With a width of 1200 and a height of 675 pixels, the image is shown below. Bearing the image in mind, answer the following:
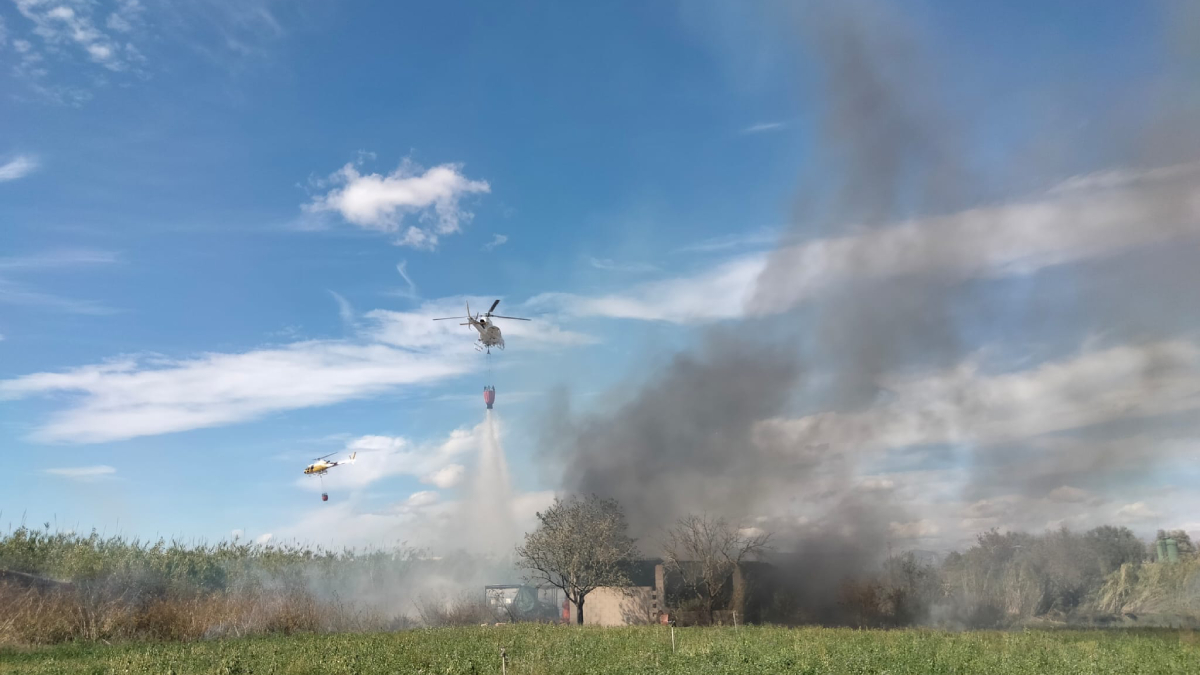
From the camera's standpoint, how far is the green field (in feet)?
105

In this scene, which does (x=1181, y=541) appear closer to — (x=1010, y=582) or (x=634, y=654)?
(x=1010, y=582)

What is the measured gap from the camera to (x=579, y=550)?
63562mm

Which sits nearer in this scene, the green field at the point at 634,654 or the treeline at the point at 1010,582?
the green field at the point at 634,654

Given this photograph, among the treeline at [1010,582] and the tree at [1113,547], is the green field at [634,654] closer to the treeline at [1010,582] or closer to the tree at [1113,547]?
the treeline at [1010,582]

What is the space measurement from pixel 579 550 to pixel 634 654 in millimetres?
27860

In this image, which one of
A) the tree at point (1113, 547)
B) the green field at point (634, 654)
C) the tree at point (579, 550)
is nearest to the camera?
the green field at point (634, 654)

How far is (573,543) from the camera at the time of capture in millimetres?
63750

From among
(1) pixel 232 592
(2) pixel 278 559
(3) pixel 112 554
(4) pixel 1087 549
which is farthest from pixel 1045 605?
(3) pixel 112 554

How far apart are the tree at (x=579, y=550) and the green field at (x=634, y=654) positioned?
17.0 meters

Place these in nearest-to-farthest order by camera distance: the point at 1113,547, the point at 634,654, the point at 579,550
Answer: the point at 634,654 → the point at 579,550 → the point at 1113,547

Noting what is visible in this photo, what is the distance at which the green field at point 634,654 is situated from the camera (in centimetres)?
3209

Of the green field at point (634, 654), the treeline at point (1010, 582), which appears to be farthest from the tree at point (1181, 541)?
the green field at point (634, 654)

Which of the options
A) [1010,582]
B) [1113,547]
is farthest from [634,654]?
[1113,547]

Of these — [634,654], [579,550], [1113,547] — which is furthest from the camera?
[1113,547]
